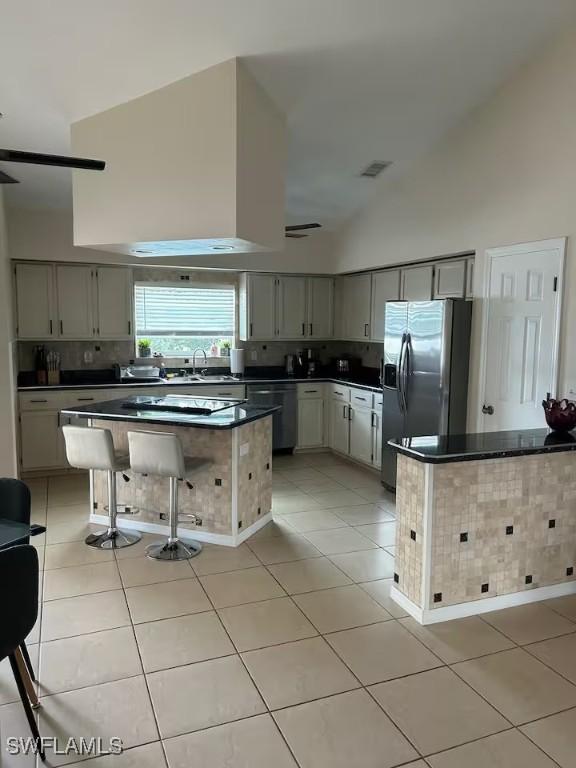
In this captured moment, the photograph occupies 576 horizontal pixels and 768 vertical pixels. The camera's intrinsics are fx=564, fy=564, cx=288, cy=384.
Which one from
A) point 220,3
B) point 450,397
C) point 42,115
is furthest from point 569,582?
point 42,115

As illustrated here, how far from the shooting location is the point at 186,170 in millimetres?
3621

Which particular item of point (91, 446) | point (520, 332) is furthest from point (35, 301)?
point (520, 332)

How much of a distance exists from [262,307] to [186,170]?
3357mm

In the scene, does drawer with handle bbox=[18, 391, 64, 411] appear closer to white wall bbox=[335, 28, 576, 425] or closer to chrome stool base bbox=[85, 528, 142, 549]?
chrome stool base bbox=[85, 528, 142, 549]

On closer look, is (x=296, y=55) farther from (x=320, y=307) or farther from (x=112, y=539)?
(x=320, y=307)

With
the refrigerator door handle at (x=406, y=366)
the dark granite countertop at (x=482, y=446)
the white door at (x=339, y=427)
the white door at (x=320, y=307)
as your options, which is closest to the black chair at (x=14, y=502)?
the dark granite countertop at (x=482, y=446)

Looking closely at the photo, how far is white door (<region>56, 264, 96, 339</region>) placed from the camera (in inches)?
241

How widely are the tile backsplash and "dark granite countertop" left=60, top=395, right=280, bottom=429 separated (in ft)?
6.78

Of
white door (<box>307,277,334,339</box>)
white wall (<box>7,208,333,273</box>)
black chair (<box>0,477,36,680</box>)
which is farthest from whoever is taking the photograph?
white door (<box>307,277,334,339</box>)

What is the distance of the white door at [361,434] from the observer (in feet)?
20.0

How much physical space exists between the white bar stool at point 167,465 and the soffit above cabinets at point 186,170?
132 centimetres

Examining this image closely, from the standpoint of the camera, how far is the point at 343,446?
668cm

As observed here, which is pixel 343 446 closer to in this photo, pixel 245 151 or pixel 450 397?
pixel 450 397

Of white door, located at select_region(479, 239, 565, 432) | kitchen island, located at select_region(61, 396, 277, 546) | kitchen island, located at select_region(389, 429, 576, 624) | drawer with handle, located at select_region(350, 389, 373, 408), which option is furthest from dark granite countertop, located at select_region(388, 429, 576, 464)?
drawer with handle, located at select_region(350, 389, 373, 408)
